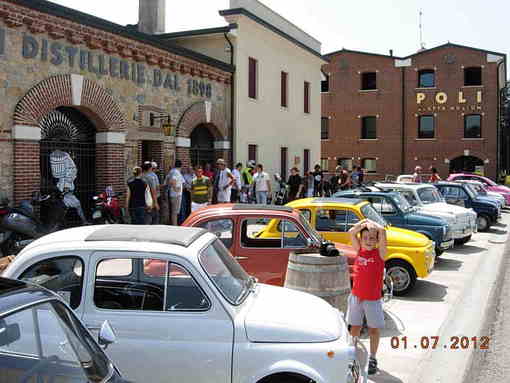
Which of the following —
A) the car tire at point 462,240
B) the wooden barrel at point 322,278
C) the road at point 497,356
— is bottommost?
the road at point 497,356

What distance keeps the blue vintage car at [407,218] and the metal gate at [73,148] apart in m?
5.84

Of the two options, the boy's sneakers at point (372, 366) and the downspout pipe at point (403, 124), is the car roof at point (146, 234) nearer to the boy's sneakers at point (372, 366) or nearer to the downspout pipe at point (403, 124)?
the boy's sneakers at point (372, 366)

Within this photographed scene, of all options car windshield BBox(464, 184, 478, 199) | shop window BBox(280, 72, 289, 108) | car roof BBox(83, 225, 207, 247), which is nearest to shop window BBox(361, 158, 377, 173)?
shop window BBox(280, 72, 289, 108)

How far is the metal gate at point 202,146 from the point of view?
16984 millimetres

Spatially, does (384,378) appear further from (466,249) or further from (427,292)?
(466,249)

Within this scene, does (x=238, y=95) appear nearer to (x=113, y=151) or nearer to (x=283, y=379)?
(x=113, y=151)

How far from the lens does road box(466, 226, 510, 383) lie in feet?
18.8

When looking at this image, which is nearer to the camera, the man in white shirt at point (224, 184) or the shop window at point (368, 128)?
the man in white shirt at point (224, 184)

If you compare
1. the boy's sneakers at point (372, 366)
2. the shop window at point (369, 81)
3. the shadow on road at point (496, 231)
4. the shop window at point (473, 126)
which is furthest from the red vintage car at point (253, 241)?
the shop window at point (369, 81)

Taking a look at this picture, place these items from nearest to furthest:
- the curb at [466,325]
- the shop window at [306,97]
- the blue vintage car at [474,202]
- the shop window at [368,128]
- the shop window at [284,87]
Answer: the curb at [466,325], the blue vintage car at [474,202], the shop window at [284,87], the shop window at [306,97], the shop window at [368,128]

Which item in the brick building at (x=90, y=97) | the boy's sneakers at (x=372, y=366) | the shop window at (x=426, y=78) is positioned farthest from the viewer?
the shop window at (x=426, y=78)

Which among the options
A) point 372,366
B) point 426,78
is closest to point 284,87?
point 372,366

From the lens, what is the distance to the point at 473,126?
126ft

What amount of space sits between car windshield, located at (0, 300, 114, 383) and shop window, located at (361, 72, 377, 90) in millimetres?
39627
